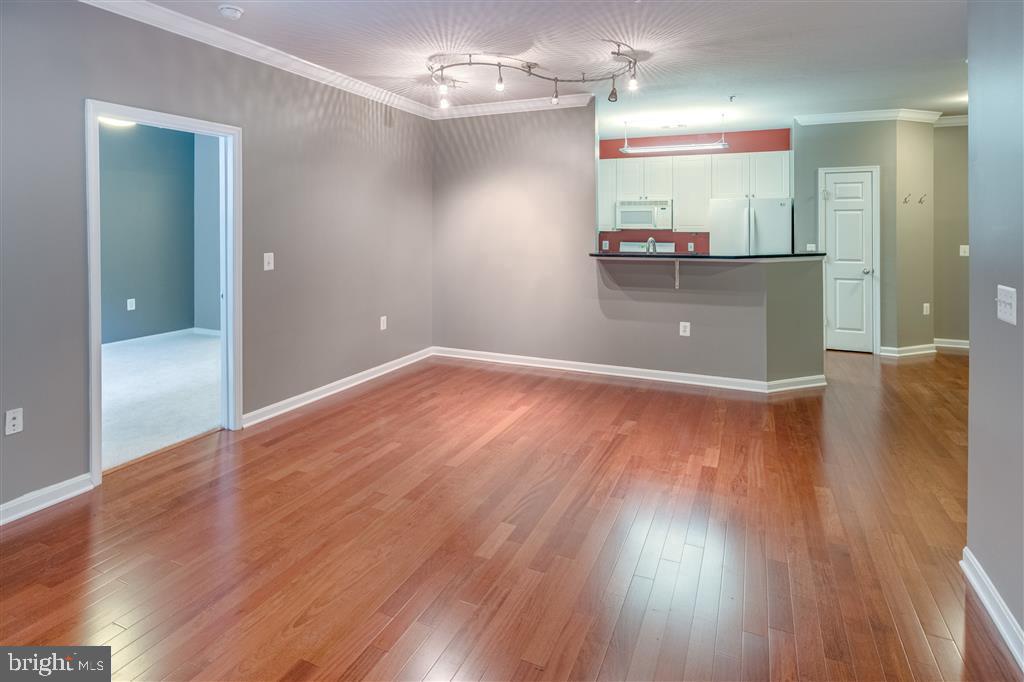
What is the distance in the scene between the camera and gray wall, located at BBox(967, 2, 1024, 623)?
186cm

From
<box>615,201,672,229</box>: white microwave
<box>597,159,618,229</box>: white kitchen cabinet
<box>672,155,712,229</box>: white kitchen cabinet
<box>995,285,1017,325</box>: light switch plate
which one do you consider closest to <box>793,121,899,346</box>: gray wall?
<box>672,155,712,229</box>: white kitchen cabinet

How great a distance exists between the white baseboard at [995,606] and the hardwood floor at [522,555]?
0.12 feet

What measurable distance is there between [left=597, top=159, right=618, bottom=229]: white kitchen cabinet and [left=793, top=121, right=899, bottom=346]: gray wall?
2249 mm

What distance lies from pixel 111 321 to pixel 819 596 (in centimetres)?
730

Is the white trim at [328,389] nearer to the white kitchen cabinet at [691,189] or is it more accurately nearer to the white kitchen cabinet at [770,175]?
the white kitchen cabinet at [691,189]

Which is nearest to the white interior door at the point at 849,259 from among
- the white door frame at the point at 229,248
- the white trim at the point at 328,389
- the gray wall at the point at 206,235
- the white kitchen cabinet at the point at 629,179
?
the white kitchen cabinet at the point at 629,179

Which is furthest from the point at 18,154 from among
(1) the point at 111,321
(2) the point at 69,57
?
(1) the point at 111,321

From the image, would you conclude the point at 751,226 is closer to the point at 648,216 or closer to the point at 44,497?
the point at 648,216

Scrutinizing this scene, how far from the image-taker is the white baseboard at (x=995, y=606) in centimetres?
185

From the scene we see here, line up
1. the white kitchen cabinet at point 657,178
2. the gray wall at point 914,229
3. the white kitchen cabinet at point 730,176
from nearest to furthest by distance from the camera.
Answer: the gray wall at point 914,229 < the white kitchen cabinet at point 730,176 < the white kitchen cabinet at point 657,178

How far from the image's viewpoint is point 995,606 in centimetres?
204

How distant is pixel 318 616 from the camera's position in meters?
2.11

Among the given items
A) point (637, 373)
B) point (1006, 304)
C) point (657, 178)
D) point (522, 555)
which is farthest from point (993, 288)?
point (657, 178)

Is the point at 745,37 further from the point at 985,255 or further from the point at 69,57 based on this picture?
the point at 69,57
